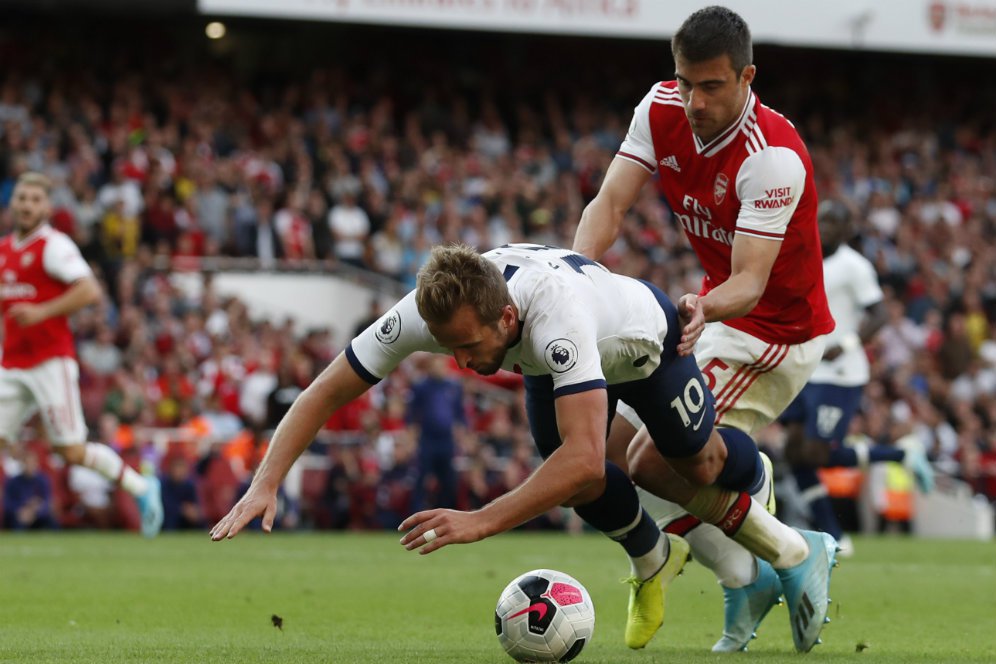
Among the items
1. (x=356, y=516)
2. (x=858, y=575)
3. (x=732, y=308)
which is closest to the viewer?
(x=732, y=308)

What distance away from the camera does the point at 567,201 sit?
75.6ft

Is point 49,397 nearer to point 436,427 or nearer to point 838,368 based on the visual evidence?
point 838,368

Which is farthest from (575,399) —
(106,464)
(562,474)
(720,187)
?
(106,464)

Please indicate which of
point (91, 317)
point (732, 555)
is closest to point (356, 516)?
point (91, 317)

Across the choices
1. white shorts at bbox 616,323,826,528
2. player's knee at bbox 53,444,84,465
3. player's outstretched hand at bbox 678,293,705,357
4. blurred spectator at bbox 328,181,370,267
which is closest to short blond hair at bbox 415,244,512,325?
player's outstretched hand at bbox 678,293,705,357

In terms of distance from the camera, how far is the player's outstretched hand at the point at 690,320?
5387 millimetres

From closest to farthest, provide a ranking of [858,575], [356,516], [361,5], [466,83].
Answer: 1. [858,575]
2. [356,516]
3. [361,5]
4. [466,83]

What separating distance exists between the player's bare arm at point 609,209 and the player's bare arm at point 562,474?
1.59 metres

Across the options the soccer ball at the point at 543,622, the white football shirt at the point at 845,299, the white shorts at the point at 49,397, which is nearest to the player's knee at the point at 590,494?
the soccer ball at the point at 543,622

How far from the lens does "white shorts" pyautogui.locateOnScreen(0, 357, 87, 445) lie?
11.1 meters

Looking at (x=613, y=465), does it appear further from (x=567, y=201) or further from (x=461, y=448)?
(x=567, y=201)

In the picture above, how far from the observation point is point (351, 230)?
816 inches

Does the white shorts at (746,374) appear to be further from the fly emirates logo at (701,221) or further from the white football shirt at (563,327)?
the white football shirt at (563,327)

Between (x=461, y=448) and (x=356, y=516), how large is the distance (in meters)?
1.39
